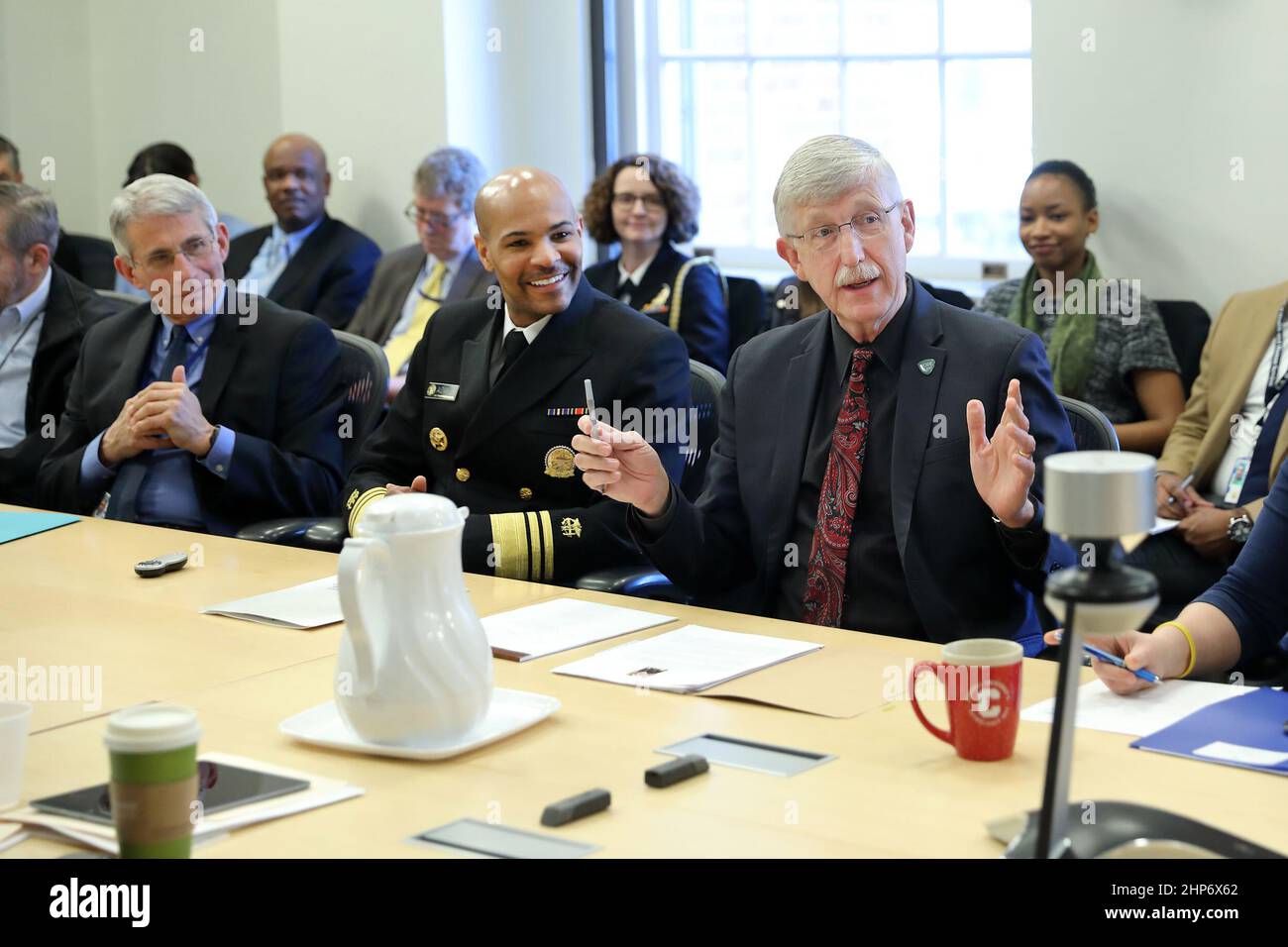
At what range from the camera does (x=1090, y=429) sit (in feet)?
8.87

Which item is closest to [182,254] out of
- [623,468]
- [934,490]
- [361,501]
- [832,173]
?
[361,501]

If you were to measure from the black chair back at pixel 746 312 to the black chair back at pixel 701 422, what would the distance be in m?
1.77

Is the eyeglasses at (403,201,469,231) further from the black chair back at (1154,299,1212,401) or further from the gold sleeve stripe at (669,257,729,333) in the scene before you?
the black chair back at (1154,299,1212,401)

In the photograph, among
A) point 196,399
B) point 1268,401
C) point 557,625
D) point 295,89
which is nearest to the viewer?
point 557,625

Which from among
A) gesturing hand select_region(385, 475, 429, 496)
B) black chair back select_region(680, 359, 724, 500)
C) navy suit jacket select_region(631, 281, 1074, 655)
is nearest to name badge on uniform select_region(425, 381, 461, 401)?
gesturing hand select_region(385, 475, 429, 496)

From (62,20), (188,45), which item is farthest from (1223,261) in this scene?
(62,20)

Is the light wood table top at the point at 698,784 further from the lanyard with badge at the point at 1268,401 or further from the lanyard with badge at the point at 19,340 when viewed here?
the lanyard with badge at the point at 19,340

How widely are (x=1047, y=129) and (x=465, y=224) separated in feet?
6.55

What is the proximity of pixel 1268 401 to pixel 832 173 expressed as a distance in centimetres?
190

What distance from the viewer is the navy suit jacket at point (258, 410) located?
335 centimetres

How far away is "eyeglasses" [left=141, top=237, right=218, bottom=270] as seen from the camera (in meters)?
3.45

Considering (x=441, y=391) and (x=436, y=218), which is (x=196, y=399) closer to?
(x=441, y=391)

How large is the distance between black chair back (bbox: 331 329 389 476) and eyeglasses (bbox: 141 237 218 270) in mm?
341
